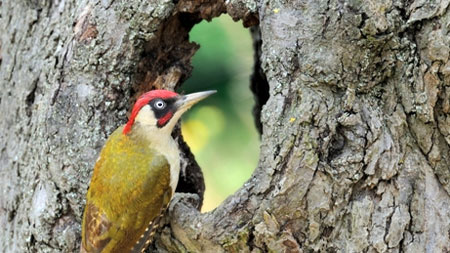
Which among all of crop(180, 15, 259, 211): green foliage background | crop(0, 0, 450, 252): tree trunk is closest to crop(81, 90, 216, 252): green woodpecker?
crop(0, 0, 450, 252): tree trunk

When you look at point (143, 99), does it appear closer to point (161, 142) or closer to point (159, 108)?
point (159, 108)

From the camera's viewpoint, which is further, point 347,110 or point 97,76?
point 97,76

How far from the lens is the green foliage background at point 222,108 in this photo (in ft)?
17.1

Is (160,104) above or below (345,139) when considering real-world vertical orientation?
below

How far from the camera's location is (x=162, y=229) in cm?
336

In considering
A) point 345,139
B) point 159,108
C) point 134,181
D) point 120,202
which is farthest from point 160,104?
point 345,139

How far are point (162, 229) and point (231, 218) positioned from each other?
1.41 ft

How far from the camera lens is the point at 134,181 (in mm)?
3355

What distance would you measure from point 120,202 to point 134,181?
0.12 m

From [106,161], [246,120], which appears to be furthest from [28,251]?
[246,120]

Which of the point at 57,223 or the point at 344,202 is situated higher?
the point at 344,202

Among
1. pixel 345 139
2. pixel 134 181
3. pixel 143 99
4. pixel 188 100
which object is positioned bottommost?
pixel 134 181

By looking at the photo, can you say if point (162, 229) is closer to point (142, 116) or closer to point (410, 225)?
point (142, 116)

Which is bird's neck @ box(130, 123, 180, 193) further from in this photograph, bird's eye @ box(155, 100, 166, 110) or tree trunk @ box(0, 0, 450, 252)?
tree trunk @ box(0, 0, 450, 252)
